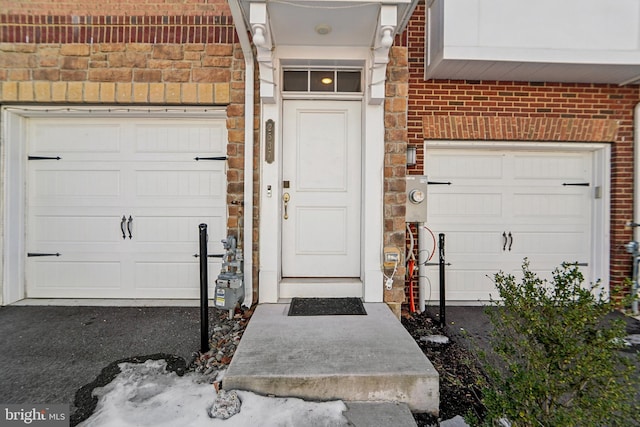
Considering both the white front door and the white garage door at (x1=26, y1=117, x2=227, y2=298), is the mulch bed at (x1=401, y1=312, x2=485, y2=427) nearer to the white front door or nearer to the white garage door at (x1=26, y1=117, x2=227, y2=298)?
the white front door

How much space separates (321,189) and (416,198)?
41.2 inches

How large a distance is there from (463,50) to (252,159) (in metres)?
2.43

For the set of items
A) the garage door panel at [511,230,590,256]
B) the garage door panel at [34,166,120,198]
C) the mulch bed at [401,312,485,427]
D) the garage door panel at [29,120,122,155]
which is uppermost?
the garage door panel at [29,120,122,155]

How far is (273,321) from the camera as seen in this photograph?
272cm

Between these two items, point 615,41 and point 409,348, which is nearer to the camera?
point 409,348

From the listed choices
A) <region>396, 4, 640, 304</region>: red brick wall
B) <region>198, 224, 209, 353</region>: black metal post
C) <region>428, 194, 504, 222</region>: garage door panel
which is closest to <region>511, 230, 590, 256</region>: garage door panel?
<region>396, 4, 640, 304</region>: red brick wall

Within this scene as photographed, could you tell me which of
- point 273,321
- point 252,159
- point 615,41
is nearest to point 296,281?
point 273,321

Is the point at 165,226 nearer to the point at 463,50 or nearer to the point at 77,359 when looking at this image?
the point at 77,359

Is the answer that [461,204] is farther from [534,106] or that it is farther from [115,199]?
[115,199]

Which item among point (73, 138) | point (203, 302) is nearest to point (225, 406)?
point (203, 302)

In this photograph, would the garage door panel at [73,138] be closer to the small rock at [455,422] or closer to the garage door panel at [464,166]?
the garage door panel at [464,166]

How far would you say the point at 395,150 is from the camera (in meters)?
3.22
